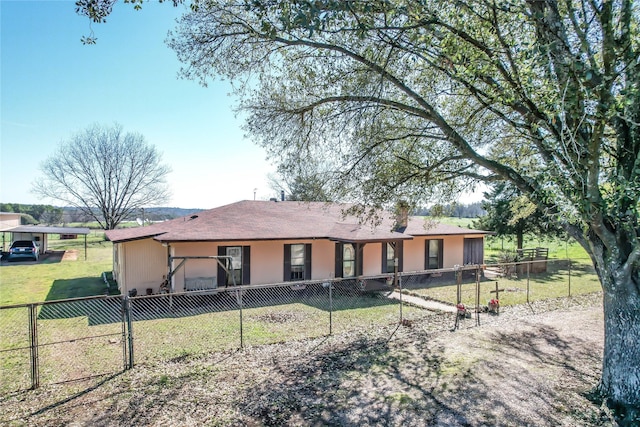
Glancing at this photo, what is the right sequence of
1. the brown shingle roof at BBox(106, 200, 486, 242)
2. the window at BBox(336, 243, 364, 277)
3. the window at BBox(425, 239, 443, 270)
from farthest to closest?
the window at BBox(425, 239, 443, 270) → the window at BBox(336, 243, 364, 277) → the brown shingle roof at BBox(106, 200, 486, 242)

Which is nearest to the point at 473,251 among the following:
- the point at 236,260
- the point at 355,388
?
the point at 236,260

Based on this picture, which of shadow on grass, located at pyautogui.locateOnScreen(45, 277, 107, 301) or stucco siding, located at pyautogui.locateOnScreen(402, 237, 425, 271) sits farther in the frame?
stucco siding, located at pyautogui.locateOnScreen(402, 237, 425, 271)

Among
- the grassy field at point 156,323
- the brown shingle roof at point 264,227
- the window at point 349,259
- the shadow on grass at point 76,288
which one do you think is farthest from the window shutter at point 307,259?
the shadow on grass at point 76,288

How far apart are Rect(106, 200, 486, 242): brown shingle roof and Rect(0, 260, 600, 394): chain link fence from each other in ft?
7.18

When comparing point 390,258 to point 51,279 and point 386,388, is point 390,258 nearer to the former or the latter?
point 386,388

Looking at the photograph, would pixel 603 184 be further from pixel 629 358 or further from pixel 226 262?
pixel 226 262

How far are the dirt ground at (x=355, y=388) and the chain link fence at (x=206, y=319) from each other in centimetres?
69

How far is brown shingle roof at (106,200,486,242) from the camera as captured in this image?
13555 millimetres

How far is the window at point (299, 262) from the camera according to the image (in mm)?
15359

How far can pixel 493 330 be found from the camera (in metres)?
9.36

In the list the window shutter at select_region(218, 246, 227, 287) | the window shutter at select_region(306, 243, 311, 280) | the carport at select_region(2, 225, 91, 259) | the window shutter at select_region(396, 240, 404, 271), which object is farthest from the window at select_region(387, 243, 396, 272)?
the carport at select_region(2, 225, 91, 259)

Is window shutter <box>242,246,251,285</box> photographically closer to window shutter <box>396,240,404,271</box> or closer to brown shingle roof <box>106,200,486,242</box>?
brown shingle roof <box>106,200,486,242</box>

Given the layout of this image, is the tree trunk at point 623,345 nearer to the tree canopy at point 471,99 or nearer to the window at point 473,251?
the tree canopy at point 471,99

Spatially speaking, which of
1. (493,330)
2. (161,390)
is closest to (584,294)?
(493,330)
